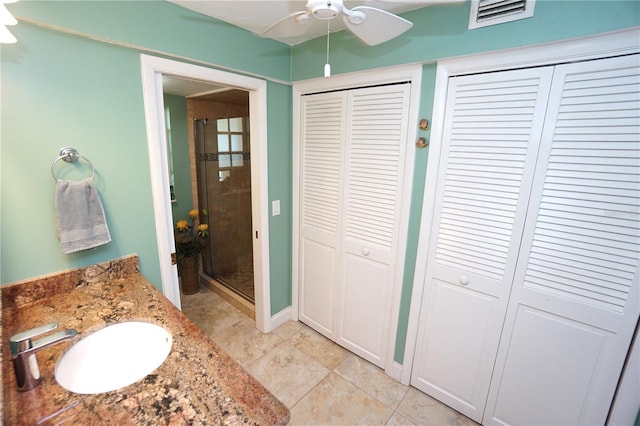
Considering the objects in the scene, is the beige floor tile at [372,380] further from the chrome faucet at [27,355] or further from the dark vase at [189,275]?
the dark vase at [189,275]

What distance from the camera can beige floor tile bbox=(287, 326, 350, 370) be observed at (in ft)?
6.77

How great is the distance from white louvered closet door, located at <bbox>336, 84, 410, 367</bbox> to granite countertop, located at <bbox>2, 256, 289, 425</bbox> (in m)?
1.18

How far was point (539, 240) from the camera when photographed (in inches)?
50.3

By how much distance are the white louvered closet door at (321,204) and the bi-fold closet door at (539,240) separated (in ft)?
2.31

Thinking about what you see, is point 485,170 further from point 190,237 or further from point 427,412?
point 190,237

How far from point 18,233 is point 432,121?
196 centimetres

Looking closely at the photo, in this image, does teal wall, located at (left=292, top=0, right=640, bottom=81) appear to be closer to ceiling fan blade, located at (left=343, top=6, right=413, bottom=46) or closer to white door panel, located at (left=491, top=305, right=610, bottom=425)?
ceiling fan blade, located at (left=343, top=6, right=413, bottom=46)

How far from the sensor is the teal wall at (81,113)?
106cm

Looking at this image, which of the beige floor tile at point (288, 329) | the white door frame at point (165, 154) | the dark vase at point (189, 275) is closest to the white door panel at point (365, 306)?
the beige floor tile at point (288, 329)

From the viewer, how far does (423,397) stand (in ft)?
5.77

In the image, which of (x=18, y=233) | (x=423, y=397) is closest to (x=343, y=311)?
(x=423, y=397)

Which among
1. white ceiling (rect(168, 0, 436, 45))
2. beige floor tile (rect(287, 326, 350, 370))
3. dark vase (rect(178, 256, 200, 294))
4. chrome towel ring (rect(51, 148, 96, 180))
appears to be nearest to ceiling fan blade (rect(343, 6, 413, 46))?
white ceiling (rect(168, 0, 436, 45))

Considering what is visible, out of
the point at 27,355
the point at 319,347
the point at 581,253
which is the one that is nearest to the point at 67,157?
the point at 27,355

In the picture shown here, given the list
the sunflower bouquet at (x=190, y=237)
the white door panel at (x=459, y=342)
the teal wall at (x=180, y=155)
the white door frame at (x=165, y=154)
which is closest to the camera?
the white door frame at (x=165, y=154)
